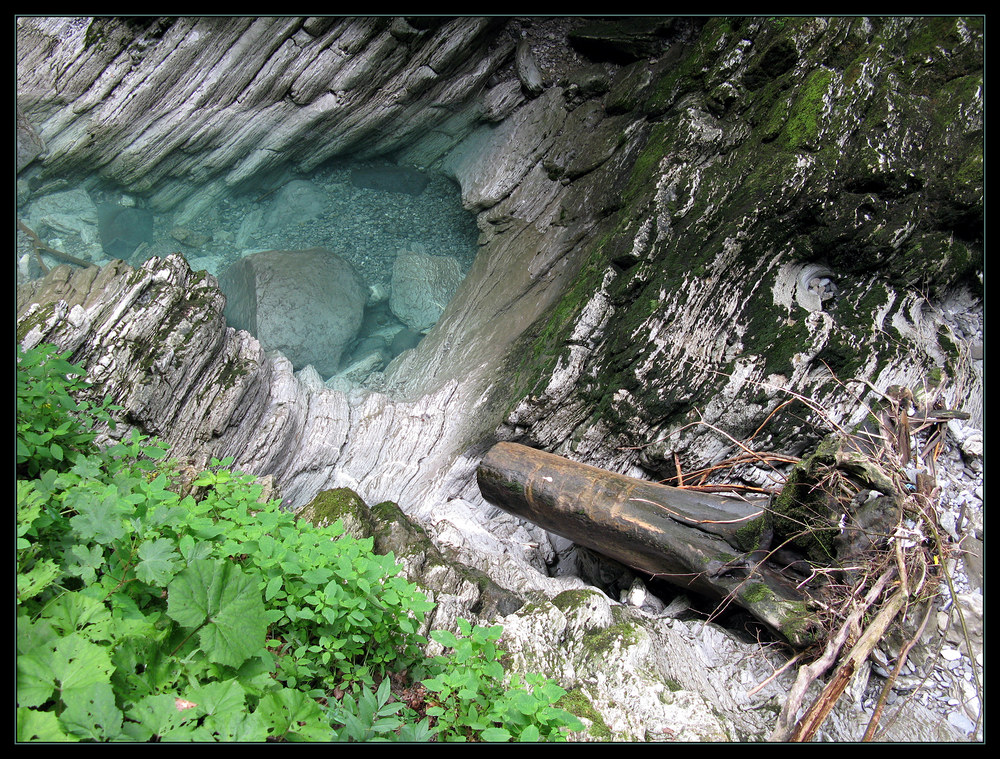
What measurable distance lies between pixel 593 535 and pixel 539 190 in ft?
13.1

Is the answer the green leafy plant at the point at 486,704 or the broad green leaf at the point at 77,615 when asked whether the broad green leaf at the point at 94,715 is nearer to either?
the broad green leaf at the point at 77,615

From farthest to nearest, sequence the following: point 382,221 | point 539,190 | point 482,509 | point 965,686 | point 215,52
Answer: point 382,221 → point 539,190 → point 215,52 → point 482,509 → point 965,686

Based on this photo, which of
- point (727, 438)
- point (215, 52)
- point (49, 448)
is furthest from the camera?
point (215, 52)

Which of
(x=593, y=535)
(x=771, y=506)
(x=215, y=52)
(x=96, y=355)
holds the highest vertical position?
(x=215, y=52)

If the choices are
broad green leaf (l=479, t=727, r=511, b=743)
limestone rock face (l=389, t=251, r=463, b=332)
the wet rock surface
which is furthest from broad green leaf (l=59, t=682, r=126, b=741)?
limestone rock face (l=389, t=251, r=463, b=332)

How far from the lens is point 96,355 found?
429 cm

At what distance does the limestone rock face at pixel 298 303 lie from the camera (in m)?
6.09

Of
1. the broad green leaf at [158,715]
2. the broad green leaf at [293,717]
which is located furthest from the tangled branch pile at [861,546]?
the broad green leaf at [158,715]

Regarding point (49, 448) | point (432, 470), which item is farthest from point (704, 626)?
point (49, 448)

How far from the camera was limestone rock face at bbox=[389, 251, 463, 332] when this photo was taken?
271 inches

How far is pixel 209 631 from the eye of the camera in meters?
2.00

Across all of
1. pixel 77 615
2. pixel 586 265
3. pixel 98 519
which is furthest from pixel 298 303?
pixel 77 615

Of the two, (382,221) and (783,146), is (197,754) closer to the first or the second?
(783,146)

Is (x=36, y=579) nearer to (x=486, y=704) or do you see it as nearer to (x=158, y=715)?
(x=158, y=715)
